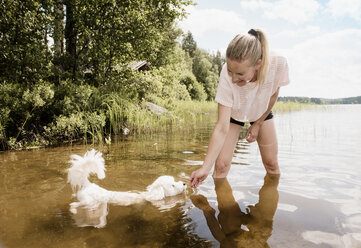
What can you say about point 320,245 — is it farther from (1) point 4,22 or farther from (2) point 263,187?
(1) point 4,22

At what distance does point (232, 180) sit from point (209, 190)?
59 centimetres

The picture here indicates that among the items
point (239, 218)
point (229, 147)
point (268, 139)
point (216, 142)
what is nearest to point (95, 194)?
point (216, 142)

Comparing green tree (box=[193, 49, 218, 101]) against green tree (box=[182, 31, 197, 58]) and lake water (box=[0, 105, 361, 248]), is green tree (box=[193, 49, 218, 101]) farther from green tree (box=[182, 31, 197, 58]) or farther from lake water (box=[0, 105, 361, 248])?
lake water (box=[0, 105, 361, 248])

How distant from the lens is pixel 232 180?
4074mm

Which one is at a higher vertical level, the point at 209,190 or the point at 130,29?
the point at 130,29

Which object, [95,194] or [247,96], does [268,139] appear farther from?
[95,194]

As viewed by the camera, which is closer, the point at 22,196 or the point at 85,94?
the point at 22,196

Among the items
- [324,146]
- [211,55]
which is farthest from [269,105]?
[211,55]

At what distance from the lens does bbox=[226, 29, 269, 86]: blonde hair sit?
252 centimetres

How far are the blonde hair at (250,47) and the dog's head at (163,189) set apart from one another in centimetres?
192

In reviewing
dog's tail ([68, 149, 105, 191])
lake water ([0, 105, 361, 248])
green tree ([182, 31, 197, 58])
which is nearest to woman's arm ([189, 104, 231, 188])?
lake water ([0, 105, 361, 248])

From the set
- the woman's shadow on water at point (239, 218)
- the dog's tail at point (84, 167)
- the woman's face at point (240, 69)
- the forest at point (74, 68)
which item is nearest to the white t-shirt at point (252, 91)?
the woman's face at point (240, 69)

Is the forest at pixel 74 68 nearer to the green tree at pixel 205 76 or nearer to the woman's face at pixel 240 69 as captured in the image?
the woman's face at pixel 240 69

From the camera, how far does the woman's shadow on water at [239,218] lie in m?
2.29
